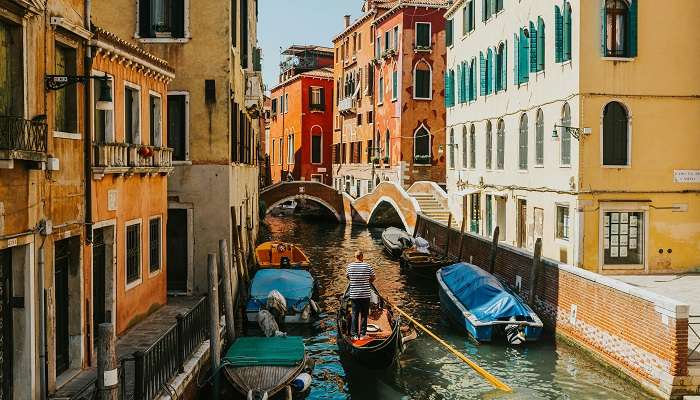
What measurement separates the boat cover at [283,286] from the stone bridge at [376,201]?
10.7m

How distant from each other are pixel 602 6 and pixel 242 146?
7576mm

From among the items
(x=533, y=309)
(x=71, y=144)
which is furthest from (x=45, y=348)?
(x=533, y=309)

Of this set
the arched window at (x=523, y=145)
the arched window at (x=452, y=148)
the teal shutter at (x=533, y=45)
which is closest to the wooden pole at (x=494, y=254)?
the arched window at (x=523, y=145)

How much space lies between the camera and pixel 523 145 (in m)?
17.5

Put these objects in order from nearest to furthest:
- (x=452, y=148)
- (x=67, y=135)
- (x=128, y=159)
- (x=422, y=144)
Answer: (x=67, y=135) → (x=128, y=159) → (x=452, y=148) → (x=422, y=144)

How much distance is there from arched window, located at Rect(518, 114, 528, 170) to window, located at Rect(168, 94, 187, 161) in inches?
328

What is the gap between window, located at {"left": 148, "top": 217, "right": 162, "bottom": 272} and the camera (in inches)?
424

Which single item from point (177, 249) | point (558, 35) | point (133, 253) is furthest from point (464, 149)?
point (133, 253)

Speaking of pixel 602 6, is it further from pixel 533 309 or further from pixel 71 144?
pixel 71 144

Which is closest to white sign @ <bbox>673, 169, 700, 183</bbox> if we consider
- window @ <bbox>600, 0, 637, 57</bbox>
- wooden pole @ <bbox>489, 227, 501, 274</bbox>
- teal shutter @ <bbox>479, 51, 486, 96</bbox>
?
window @ <bbox>600, 0, 637, 57</bbox>

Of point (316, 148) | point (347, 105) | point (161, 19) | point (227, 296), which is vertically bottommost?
point (227, 296)

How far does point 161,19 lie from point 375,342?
6.75 meters

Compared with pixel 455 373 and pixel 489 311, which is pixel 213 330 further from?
pixel 489 311

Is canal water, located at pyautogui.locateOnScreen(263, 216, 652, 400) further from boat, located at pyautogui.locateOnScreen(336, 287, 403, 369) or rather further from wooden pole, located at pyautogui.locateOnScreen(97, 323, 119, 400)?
wooden pole, located at pyautogui.locateOnScreen(97, 323, 119, 400)
